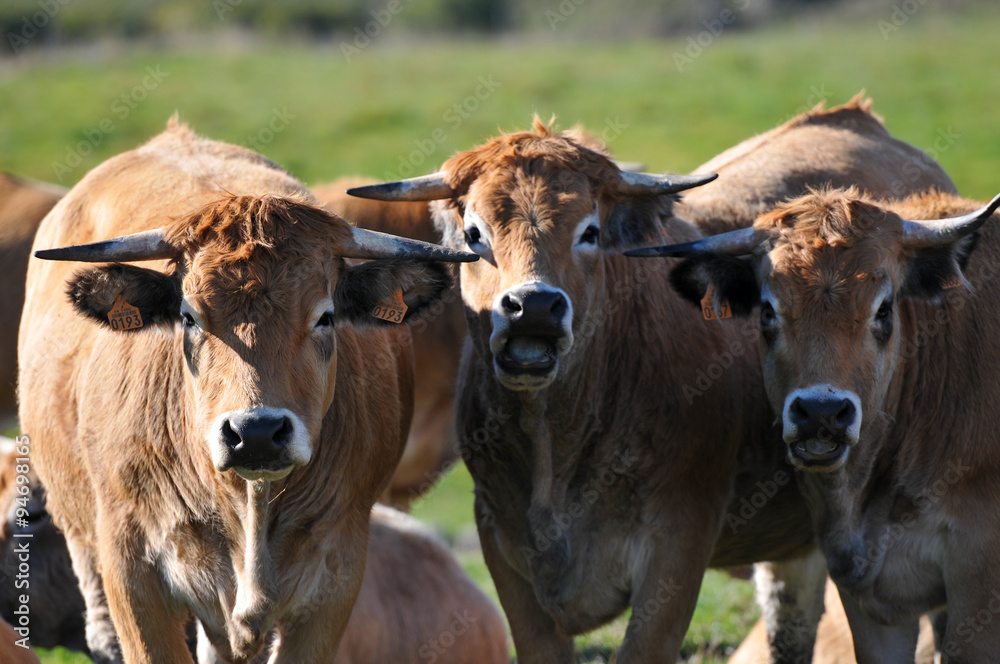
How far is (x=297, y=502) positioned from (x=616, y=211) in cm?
227

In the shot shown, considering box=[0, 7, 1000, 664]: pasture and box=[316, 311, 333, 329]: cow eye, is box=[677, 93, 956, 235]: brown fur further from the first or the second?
box=[0, 7, 1000, 664]: pasture

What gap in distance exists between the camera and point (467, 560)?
39.8 ft

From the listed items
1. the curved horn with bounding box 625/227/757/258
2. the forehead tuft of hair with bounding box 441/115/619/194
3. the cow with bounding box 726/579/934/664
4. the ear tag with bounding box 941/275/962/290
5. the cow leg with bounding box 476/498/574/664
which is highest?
the forehead tuft of hair with bounding box 441/115/619/194

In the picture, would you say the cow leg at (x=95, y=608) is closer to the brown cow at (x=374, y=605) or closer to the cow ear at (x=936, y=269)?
the brown cow at (x=374, y=605)

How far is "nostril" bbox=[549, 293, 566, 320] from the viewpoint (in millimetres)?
5396

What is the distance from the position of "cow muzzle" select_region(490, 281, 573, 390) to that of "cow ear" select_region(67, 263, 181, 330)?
1.47 m

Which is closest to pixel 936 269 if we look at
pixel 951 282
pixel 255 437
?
pixel 951 282

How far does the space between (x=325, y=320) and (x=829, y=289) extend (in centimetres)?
231

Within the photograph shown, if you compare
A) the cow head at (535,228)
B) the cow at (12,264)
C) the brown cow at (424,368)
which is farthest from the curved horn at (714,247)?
the cow at (12,264)

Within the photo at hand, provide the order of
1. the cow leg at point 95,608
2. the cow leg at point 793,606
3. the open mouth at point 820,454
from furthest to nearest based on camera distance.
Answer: the cow leg at point 793,606 < the cow leg at point 95,608 < the open mouth at point 820,454

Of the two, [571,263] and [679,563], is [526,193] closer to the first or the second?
[571,263]

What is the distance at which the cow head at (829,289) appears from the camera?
207 inches

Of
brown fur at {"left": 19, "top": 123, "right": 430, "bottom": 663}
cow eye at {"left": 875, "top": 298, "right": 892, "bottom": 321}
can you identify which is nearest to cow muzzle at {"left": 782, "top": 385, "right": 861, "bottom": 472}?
cow eye at {"left": 875, "top": 298, "right": 892, "bottom": 321}

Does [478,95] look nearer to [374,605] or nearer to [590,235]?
[374,605]
